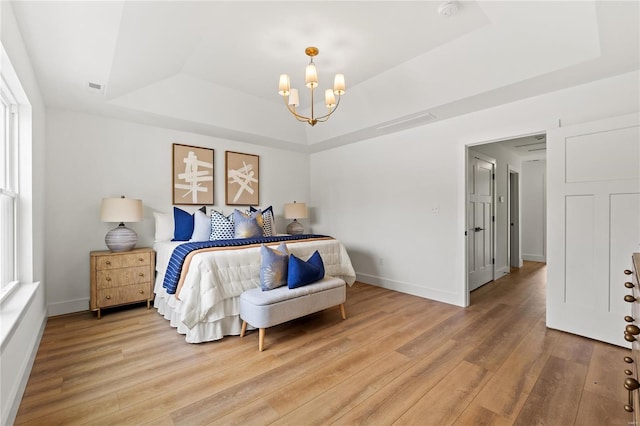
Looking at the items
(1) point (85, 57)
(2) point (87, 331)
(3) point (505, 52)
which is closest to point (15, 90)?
(1) point (85, 57)

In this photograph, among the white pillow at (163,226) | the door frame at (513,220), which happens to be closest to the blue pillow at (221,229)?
the white pillow at (163,226)

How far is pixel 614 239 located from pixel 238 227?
3.73 m

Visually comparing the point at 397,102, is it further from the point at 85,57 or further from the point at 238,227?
the point at 85,57

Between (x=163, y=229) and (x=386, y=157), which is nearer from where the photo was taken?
(x=163, y=229)

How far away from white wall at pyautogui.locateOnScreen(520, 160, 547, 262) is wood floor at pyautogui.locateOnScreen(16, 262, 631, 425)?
14.1ft

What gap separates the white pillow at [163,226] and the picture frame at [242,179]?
937mm

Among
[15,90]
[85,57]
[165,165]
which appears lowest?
[165,165]

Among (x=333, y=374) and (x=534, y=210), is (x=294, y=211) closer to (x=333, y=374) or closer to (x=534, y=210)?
(x=333, y=374)

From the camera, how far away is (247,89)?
374cm

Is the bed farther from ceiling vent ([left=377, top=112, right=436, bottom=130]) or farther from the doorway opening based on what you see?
the doorway opening

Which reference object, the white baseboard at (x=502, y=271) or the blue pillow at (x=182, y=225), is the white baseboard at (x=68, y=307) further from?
the white baseboard at (x=502, y=271)

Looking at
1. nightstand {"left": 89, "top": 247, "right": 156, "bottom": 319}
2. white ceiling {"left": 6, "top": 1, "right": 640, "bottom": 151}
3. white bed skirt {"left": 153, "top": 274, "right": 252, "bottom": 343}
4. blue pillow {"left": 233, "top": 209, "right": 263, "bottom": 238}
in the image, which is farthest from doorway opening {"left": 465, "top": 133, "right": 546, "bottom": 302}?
nightstand {"left": 89, "top": 247, "right": 156, "bottom": 319}

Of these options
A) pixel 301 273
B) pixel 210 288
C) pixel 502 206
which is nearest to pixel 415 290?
pixel 301 273

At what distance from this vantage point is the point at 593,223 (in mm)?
2545
